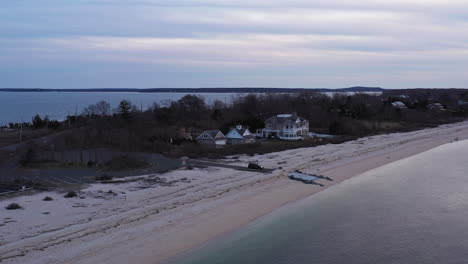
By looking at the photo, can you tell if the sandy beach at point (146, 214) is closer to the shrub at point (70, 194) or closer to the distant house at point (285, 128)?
the shrub at point (70, 194)

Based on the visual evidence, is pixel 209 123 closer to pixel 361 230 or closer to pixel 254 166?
pixel 254 166

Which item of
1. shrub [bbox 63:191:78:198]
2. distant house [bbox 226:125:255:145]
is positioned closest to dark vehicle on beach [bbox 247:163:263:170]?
shrub [bbox 63:191:78:198]

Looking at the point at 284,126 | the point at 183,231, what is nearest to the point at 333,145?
the point at 284,126

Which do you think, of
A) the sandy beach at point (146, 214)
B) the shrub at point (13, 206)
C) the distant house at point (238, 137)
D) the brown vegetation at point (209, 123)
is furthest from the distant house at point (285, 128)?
the shrub at point (13, 206)

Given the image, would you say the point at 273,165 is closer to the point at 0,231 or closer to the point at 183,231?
the point at 183,231

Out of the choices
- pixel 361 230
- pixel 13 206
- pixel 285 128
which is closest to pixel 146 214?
pixel 13 206

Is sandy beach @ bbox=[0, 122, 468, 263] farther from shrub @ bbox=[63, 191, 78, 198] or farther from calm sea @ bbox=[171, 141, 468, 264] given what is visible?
calm sea @ bbox=[171, 141, 468, 264]
